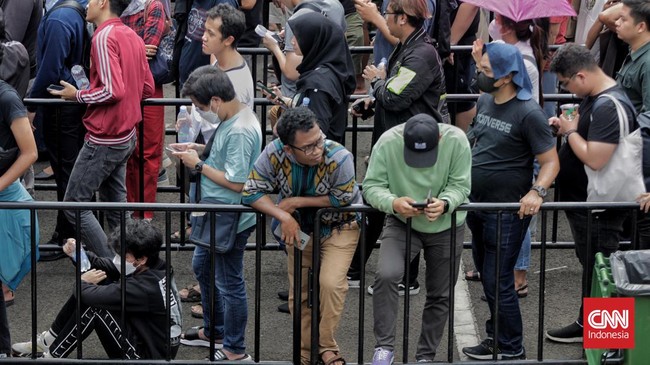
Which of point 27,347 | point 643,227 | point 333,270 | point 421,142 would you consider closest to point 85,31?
point 27,347

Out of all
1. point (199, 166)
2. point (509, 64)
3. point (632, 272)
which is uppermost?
point (509, 64)

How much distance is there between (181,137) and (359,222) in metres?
1.42

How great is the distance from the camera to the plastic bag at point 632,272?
21.8 ft

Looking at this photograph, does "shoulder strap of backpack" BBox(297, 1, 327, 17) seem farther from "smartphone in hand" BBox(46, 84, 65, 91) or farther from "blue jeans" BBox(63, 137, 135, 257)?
"smartphone in hand" BBox(46, 84, 65, 91)

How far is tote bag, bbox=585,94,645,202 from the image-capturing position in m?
7.34

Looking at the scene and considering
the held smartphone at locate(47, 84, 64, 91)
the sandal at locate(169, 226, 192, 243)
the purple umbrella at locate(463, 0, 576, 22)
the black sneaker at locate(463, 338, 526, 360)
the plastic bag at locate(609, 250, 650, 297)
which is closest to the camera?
the plastic bag at locate(609, 250, 650, 297)

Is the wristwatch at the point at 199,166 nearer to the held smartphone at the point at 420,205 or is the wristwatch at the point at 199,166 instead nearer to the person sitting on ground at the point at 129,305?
the person sitting on ground at the point at 129,305

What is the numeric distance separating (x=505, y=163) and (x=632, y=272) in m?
1.07

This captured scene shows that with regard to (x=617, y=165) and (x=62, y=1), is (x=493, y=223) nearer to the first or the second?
(x=617, y=165)

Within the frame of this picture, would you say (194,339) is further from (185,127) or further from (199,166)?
(185,127)

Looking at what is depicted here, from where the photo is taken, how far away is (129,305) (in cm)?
718

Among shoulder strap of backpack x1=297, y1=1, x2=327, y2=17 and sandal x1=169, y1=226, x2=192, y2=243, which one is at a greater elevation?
shoulder strap of backpack x1=297, y1=1, x2=327, y2=17

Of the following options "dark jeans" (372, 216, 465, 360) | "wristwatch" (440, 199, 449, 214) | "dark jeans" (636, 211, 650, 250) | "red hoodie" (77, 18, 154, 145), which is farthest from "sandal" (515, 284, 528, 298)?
"red hoodie" (77, 18, 154, 145)

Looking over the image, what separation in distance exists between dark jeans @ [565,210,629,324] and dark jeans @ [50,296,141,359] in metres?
2.57
